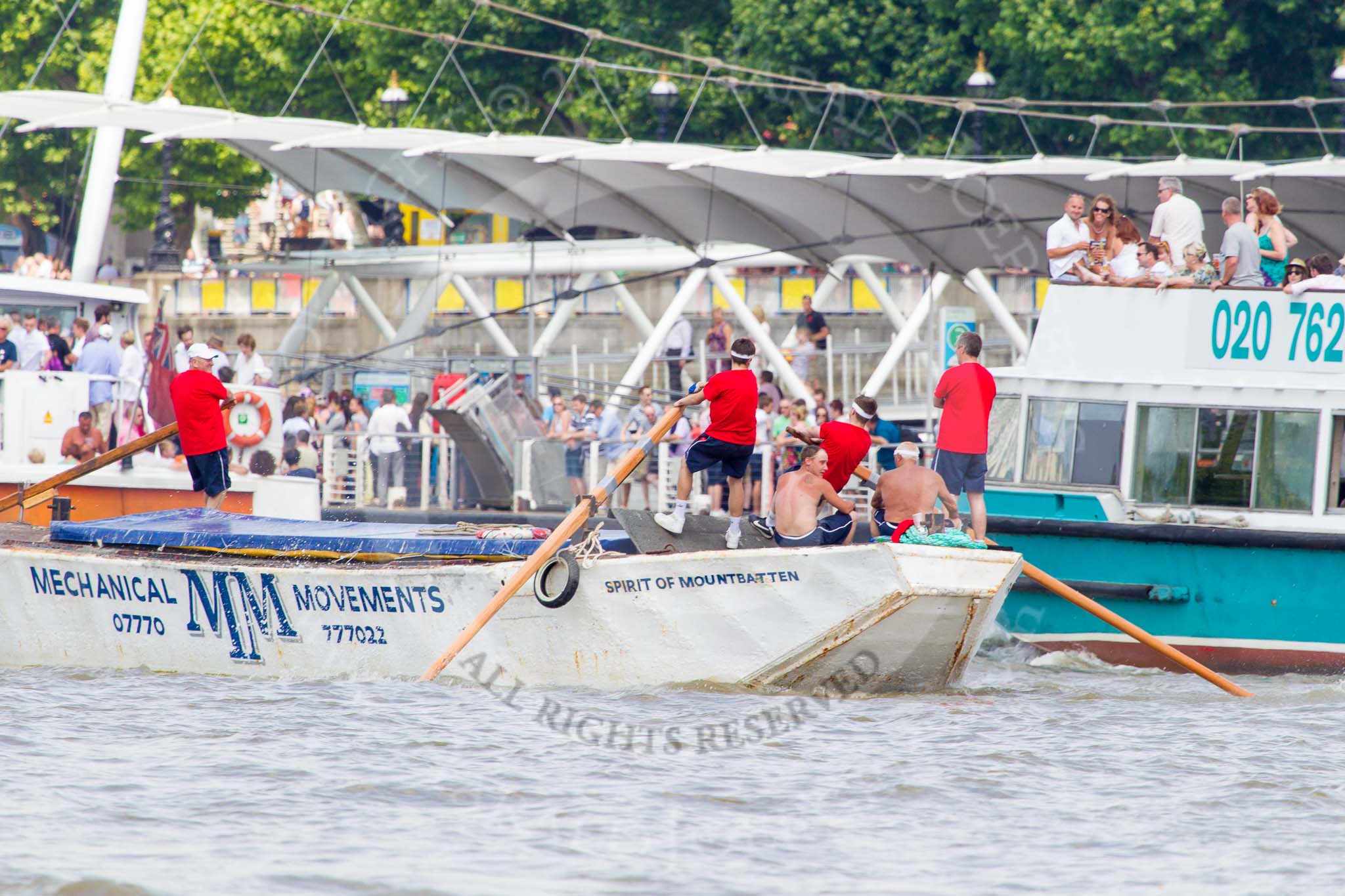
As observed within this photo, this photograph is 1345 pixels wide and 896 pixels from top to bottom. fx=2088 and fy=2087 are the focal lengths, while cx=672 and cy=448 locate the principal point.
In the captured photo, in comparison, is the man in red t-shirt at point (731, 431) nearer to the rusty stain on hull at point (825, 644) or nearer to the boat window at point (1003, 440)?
the rusty stain on hull at point (825, 644)

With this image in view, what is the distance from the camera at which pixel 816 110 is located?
36219 millimetres

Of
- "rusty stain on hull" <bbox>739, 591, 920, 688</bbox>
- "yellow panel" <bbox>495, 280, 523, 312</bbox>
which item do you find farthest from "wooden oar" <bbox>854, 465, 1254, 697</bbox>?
"yellow panel" <bbox>495, 280, 523, 312</bbox>

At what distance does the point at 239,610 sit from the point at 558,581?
2.59 metres

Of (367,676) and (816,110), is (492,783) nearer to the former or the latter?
→ (367,676)

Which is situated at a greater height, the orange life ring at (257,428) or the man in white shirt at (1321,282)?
the man in white shirt at (1321,282)

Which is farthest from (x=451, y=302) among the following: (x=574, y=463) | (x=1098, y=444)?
(x=1098, y=444)

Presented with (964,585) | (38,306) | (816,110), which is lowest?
(964,585)

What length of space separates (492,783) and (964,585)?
11.2 feet

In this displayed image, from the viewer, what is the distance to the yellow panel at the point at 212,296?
42531 millimetres

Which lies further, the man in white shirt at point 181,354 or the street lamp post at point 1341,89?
the street lamp post at point 1341,89

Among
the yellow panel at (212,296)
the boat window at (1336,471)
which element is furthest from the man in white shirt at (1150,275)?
the yellow panel at (212,296)

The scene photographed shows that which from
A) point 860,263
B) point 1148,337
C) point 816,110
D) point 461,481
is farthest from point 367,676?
point 816,110

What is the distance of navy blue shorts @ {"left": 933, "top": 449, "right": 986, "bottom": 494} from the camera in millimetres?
16438

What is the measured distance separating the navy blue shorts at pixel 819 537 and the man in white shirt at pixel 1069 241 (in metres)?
4.67
